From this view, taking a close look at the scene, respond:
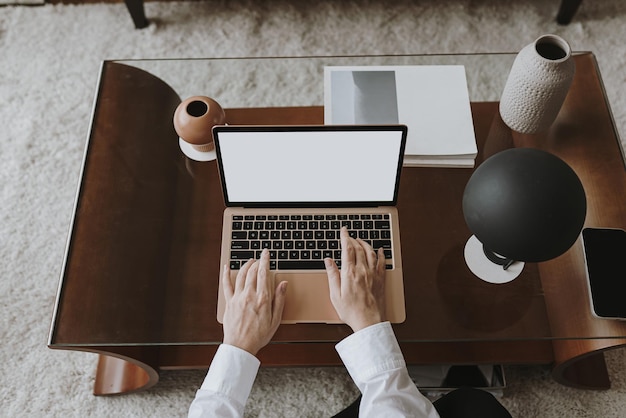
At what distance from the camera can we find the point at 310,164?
1.01 meters

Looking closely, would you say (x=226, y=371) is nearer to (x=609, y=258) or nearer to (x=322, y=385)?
(x=322, y=385)

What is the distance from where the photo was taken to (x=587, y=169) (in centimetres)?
112

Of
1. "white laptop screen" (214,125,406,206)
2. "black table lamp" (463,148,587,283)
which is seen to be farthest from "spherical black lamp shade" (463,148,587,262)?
"white laptop screen" (214,125,406,206)

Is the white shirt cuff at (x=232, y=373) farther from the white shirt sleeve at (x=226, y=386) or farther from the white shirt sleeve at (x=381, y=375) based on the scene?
the white shirt sleeve at (x=381, y=375)

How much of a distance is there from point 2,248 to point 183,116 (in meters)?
0.76

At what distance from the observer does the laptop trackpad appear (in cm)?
99

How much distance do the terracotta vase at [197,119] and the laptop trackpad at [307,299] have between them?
1.01 ft

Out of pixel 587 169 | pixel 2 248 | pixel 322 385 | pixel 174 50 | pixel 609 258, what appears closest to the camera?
pixel 609 258

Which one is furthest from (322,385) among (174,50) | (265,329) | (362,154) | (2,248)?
(174,50)

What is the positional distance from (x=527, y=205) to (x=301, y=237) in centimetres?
41

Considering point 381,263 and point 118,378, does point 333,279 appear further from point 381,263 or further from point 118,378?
point 118,378

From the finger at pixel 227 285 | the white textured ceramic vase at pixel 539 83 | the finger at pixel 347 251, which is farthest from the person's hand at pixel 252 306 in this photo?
the white textured ceramic vase at pixel 539 83

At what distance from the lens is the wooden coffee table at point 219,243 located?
101 cm

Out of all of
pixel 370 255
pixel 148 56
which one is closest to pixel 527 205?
pixel 370 255
